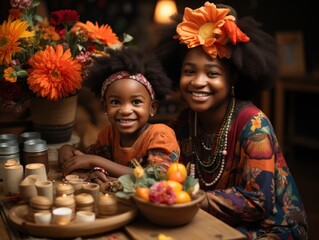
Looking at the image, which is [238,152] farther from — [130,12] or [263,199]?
[130,12]

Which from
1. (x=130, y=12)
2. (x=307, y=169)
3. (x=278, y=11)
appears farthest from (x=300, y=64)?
(x=130, y=12)

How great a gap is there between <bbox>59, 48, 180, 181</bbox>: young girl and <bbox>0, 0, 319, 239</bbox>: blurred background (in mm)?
2799

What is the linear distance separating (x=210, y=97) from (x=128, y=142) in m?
0.34

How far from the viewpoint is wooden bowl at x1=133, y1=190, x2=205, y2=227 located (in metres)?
1.28

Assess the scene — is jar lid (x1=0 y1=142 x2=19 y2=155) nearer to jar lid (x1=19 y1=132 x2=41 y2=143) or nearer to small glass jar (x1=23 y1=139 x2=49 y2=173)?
small glass jar (x1=23 y1=139 x2=49 y2=173)

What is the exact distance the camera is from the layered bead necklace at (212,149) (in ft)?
6.26

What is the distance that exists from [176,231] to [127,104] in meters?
0.53

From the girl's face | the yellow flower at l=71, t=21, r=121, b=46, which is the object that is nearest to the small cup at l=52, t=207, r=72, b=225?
the girl's face

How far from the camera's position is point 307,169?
4.86 meters

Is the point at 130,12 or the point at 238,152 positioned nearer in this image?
the point at 238,152

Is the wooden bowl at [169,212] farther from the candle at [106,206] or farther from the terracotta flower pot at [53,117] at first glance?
the terracotta flower pot at [53,117]

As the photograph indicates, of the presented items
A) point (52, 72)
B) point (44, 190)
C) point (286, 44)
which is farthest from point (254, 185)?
point (286, 44)

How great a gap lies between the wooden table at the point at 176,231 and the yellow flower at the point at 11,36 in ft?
2.52

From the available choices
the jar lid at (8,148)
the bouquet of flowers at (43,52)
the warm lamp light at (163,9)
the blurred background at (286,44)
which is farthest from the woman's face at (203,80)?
the warm lamp light at (163,9)
